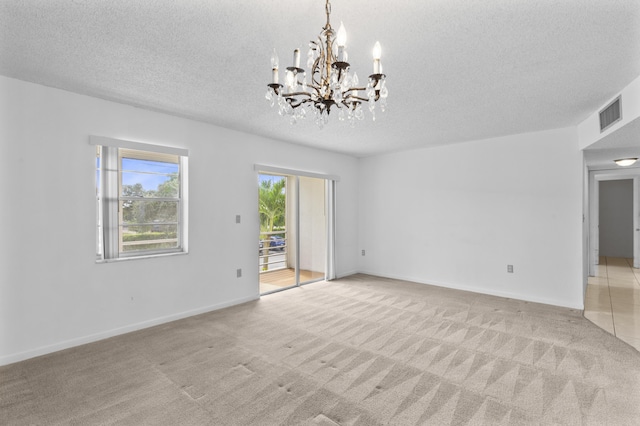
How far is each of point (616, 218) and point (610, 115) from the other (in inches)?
282

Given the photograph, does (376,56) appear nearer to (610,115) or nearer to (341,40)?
(341,40)

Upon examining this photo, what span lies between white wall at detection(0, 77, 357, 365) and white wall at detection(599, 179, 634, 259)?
9.97 meters

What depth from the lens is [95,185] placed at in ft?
11.2

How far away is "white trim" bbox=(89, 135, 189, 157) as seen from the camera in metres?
3.39

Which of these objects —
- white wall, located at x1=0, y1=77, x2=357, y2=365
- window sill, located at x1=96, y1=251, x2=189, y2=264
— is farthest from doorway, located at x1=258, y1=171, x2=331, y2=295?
window sill, located at x1=96, y1=251, x2=189, y2=264

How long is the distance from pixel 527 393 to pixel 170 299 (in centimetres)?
387

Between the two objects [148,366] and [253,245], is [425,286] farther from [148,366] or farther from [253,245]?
[148,366]

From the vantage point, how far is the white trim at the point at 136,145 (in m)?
3.39

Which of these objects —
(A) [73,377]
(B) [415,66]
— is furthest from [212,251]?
(B) [415,66]

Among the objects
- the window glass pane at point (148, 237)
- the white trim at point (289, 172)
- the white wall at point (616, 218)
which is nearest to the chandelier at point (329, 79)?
the window glass pane at point (148, 237)

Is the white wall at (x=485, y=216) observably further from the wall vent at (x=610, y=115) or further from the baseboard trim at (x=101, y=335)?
the baseboard trim at (x=101, y=335)

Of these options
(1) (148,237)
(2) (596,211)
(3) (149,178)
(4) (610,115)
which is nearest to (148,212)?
(1) (148,237)

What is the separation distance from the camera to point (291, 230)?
5.69m

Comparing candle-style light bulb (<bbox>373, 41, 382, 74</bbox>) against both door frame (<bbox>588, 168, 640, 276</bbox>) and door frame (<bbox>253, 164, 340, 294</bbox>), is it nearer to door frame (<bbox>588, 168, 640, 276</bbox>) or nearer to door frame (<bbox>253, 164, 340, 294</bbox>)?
door frame (<bbox>253, 164, 340, 294</bbox>)
